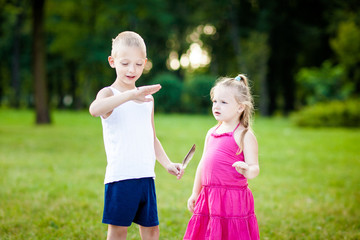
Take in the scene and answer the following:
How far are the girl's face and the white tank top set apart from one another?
52cm

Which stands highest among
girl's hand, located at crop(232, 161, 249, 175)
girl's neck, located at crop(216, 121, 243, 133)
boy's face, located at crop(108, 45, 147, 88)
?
boy's face, located at crop(108, 45, 147, 88)

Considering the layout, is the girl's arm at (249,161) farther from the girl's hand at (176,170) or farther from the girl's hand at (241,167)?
the girl's hand at (176,170)

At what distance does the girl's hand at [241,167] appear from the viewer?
8.52 feet

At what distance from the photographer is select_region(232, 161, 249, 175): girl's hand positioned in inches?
102

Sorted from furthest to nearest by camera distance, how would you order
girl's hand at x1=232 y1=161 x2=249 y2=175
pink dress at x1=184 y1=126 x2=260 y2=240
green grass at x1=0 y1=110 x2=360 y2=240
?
green grass at x1=0 y1=110 x2=360 y2=240 → pink dress at x1=184 y1=126 x2=260 y2=240 → girl's hand at x1=232 y1=161 x2=249 y2=175

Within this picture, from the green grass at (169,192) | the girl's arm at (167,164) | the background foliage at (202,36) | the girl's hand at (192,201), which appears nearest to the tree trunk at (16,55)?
the background foliage at (202,36)

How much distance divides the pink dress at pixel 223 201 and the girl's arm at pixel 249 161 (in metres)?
0.07

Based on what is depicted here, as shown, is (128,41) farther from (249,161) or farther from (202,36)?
(202,36)

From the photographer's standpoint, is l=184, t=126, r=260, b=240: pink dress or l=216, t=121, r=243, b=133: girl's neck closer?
l=184, t=126, r=260, b=240: pink dress

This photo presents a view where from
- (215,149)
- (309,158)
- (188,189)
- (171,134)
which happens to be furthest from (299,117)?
(215,149)

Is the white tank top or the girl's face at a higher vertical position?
the girl's face

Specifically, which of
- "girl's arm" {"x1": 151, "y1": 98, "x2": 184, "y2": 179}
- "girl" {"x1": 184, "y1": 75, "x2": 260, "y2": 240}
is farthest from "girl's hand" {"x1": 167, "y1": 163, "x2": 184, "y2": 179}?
"girl" {"x1": 184, "y1": 75, "x2": 260, "y2": 240}

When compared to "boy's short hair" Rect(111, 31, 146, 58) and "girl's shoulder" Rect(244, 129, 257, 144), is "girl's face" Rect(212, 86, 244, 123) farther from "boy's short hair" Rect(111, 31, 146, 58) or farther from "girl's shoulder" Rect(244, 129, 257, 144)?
"boy's short hair" Rect(111, 31, 146, 58)

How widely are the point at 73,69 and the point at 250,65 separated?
20.6 m
